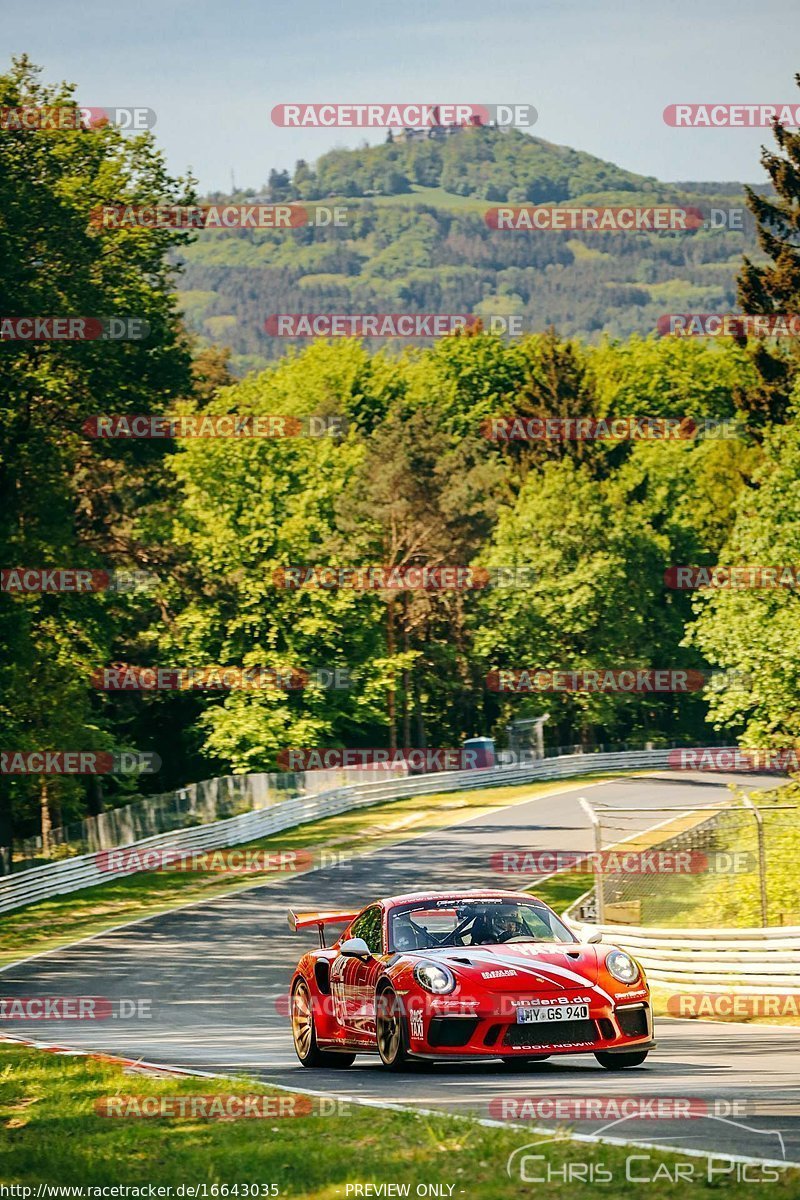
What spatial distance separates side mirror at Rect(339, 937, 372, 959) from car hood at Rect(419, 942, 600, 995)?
0.68 metres

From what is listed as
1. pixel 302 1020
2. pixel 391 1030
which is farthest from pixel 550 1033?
pixel 302 1020

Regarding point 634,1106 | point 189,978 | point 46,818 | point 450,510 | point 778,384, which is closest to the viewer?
point 634,1106

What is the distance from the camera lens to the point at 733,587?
44281mm

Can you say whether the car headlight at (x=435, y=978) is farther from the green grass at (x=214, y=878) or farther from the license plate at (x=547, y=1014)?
the green grass at (x=214, y=878)

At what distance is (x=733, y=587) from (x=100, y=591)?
16.6 m

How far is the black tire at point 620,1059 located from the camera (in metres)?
11.6

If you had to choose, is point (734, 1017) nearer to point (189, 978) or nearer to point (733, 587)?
point (189, 978)

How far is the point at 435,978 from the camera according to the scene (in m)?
11.3

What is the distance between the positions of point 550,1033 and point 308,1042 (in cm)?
293

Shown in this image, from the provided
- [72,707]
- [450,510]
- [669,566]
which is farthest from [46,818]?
[669,566]

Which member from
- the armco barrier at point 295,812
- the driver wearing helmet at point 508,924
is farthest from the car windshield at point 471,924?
the armco barrier at point 295,812

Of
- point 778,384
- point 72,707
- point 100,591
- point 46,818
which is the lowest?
point 46,818

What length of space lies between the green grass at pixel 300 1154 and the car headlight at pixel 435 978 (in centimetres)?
140

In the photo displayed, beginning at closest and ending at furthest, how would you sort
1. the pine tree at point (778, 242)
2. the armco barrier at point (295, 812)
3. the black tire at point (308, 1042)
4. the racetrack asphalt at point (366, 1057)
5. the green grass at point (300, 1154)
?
the green grass at point (300, 1154) → the racetrack asphalt at point (366, 1057) → the black tire at point (308, 1042) → the armco barrier at point (295, 812) → the pine tree at point (778, 242)
